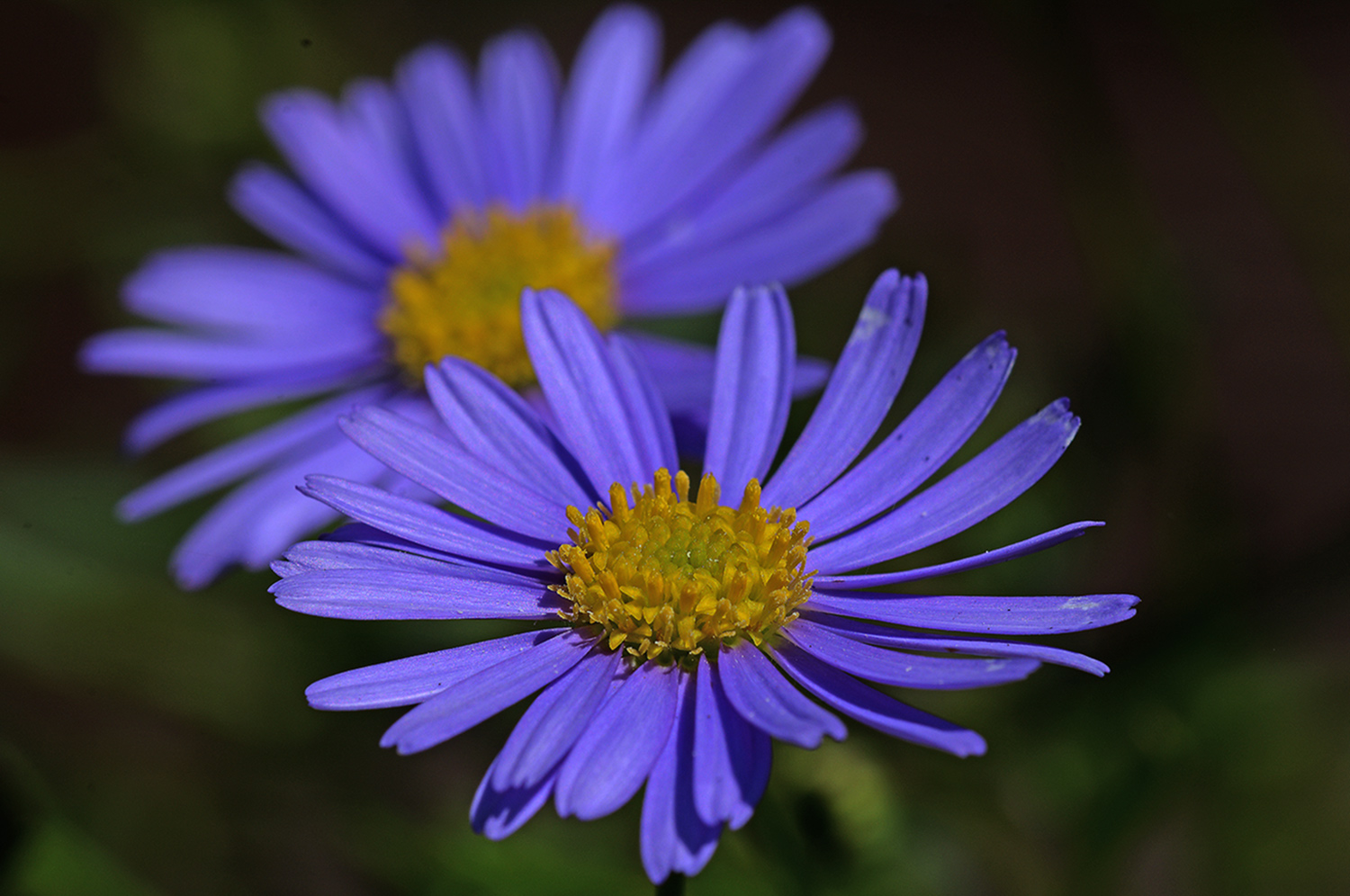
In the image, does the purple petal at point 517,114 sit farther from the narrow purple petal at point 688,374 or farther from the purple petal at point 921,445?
the purple petal at point 921,445

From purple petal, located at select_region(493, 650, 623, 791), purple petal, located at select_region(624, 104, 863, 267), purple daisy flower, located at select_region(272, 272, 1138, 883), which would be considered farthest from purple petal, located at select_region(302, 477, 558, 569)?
purple petal, located at select_region(624, 104, 863, 267)

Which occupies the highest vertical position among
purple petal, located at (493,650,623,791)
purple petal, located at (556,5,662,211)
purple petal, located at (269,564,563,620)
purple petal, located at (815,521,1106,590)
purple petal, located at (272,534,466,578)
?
purple petal, located at (556,5,662,211)

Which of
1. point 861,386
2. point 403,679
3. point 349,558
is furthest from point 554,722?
point 861,386

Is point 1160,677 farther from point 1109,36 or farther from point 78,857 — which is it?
point 1109,36

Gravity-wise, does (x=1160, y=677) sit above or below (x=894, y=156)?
below

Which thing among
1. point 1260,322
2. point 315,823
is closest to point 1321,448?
point 1260,322

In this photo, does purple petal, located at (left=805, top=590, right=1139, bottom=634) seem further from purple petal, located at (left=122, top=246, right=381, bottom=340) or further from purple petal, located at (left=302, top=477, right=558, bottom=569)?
purple petal, located at (left=122, top=246, right=381, bottom=340)
